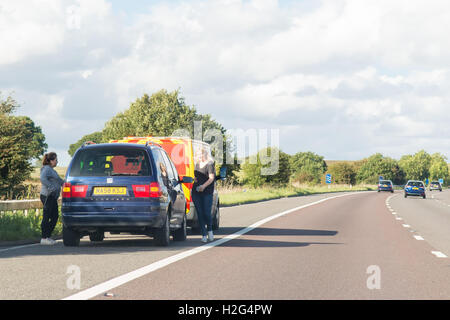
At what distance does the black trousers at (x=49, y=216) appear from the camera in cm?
1247

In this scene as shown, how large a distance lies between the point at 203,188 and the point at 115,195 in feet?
6.77

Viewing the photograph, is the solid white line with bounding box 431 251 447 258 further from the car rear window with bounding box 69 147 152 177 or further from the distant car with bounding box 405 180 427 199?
the distant car with bounding box 405 180 427 199

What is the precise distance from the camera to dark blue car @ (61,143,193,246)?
11234 mm

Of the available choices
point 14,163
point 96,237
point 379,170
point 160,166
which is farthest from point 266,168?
point 379,170

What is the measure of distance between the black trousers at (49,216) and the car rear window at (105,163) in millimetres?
1445

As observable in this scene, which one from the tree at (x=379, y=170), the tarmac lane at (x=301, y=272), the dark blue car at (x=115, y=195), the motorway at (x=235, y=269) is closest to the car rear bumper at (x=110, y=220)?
the dark blue car at (x=115, y=195)

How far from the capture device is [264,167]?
213 feet

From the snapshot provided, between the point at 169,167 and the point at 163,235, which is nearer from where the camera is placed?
the point at 163,235

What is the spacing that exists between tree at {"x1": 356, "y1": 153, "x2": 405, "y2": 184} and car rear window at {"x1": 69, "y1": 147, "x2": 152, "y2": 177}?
157 metres

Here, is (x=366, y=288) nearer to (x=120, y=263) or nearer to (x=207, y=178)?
(x=120, y=263)

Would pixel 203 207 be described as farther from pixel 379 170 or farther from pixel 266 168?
pixel 379 170

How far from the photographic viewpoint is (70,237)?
11.7 metres

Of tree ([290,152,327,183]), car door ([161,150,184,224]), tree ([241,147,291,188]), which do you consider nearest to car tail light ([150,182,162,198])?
car door ([161,150,184,224])
